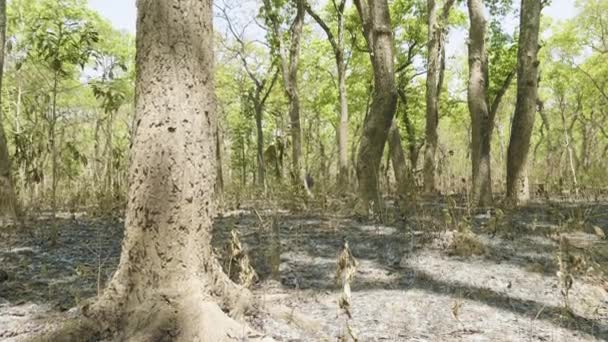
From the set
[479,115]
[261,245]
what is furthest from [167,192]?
[479,115]

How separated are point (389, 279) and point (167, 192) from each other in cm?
223

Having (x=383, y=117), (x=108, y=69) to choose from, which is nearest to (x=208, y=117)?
(x=383, y=117)

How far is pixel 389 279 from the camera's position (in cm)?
399

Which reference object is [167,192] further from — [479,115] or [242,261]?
[479,115]

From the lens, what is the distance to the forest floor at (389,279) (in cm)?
290

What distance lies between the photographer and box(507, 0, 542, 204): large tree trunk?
24.2 ft

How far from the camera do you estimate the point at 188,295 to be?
2461 mm

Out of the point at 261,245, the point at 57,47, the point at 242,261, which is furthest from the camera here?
the point at 57,47

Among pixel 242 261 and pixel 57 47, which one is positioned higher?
pixel 57 47

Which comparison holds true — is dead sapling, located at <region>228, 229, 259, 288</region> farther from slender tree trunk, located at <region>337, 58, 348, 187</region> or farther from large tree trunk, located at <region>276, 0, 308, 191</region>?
slender tree trunk, located at <region>337, 58, 348, 187</region>

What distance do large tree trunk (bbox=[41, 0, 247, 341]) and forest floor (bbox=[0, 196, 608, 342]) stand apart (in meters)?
0.38

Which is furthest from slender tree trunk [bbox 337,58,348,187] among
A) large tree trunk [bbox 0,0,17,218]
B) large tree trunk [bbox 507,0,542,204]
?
large tree trunk [bbox 0,0,17,218]

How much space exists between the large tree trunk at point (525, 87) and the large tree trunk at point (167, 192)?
629 centimetres

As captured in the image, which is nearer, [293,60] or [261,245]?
[261,245]
